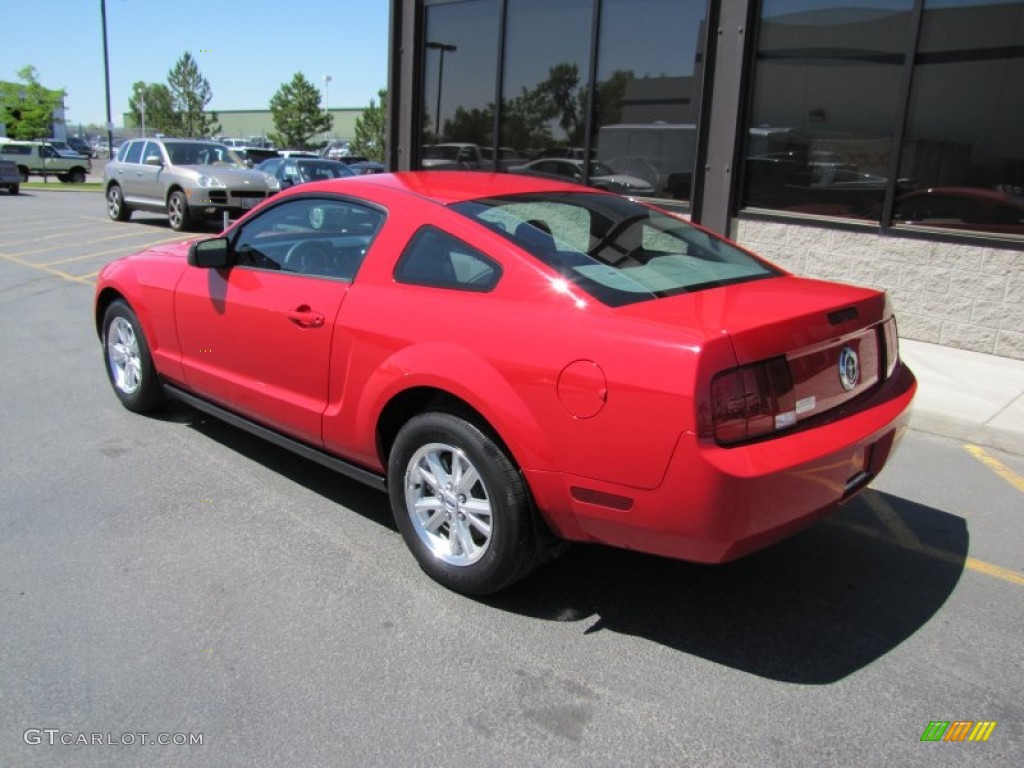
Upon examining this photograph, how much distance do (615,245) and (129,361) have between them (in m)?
3.47

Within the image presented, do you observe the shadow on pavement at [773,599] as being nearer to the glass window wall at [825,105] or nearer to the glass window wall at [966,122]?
the glass window wall at [966,122]

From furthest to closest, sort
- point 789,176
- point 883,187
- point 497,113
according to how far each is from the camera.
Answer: point 497,113 < point 789,176 < point 883,187

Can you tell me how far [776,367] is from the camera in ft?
9.25

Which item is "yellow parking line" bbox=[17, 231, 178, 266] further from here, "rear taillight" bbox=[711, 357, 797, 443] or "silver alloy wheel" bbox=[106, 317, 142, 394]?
"rear taillight" bbox=[711, 357, 797, 443]

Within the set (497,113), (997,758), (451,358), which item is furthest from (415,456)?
(497,113)

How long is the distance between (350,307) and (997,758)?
284 cm

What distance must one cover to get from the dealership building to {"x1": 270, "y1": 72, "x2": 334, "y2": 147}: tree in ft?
204

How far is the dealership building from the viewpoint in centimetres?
777

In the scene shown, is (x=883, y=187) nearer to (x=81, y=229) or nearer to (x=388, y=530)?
(x=388, y=530)

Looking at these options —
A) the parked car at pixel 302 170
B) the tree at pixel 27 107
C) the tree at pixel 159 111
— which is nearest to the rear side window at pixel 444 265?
the parked car at pixel 302 170

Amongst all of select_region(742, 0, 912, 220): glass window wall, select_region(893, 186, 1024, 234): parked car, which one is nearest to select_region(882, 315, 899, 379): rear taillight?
select_region(893, 186, 1024, 234): parked car

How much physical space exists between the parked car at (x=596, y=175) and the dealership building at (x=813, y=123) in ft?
0.21

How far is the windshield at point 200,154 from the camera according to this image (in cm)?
1697

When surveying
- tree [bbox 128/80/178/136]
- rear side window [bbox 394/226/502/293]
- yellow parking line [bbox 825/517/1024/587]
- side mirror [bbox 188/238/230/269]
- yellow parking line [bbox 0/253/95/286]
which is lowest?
yellow parking line [bbox 825/517/1024/587]
